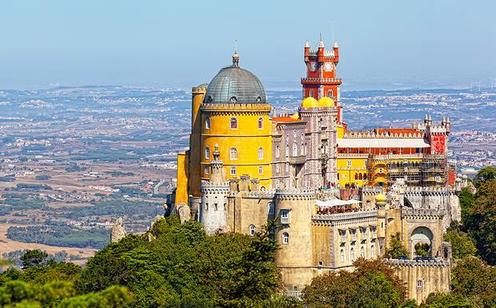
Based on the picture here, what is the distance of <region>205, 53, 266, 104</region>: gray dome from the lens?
377 ft

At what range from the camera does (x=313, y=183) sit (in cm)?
12144

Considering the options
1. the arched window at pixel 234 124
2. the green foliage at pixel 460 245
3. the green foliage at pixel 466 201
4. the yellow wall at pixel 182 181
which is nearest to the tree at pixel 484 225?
the green foliage at pixel 466 201

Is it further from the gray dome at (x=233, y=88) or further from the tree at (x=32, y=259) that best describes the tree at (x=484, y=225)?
the tree at (x=32, y=259)

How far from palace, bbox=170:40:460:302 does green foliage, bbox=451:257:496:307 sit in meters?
1.40

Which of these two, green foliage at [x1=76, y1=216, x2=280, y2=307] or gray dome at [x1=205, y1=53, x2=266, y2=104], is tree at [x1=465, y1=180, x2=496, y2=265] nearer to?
gray dome at [x1=205, y1=53, x2=266, y2=104]

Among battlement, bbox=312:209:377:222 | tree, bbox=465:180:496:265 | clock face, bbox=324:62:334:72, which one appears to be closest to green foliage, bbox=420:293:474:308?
battlement, bbox=312:209:377:222

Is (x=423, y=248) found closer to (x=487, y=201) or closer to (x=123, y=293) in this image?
(x=487, y=201)

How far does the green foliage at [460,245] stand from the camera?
370 feet

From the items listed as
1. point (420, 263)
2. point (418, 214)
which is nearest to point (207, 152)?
point (418, 214)

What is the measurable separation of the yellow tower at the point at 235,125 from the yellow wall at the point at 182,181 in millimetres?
2685

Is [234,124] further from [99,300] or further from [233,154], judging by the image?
[99,300]

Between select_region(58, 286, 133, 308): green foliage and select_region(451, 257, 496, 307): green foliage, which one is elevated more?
select_region(451, 257, 496, 307): green foliage

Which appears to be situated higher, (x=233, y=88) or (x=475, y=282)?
(x=233, y=88)

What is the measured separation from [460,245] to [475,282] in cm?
812
